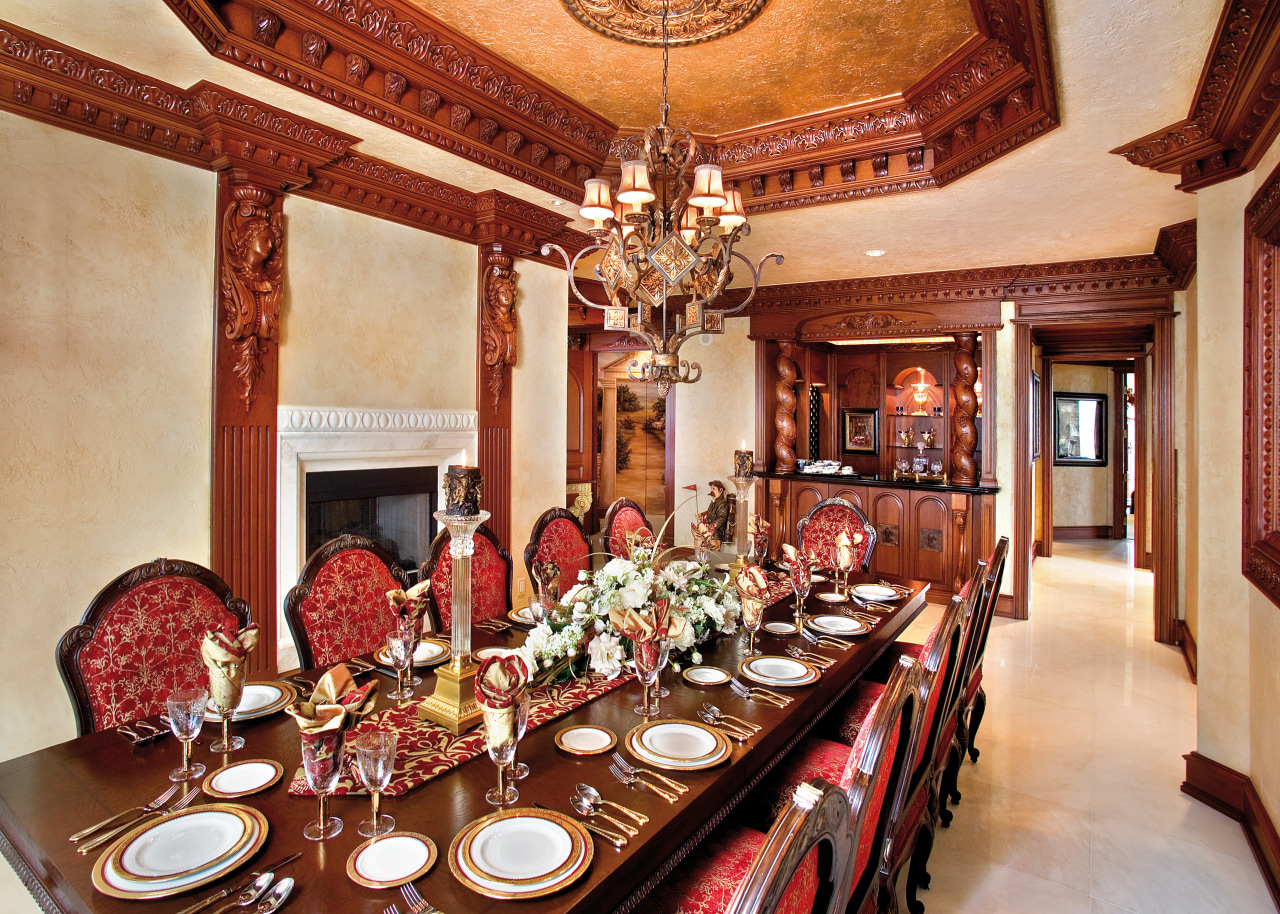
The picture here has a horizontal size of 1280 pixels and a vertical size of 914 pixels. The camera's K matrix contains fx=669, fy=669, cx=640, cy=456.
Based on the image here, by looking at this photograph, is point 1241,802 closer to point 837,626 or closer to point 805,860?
point 837,626

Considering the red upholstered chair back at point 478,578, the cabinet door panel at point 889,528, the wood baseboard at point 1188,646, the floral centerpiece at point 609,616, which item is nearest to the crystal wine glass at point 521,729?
the floral centerpiece at point 609,616

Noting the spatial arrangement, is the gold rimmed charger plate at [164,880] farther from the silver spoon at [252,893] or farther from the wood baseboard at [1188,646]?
the wood baseboard at [1188,646]

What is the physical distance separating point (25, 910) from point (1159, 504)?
5.88 meters

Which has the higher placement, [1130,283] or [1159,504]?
[1130,283]

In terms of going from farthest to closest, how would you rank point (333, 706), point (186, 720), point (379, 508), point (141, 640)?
point (379, 508)
point (141, 640)
point (186, 720)
point (333, 706)

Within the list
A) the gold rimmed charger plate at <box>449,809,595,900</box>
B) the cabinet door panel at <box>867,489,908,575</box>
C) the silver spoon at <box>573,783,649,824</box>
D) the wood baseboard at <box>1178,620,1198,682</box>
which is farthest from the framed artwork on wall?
the gold rimmed charger plate at <box>449,809,595,900</box>

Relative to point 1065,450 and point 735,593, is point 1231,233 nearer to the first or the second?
point 735,593

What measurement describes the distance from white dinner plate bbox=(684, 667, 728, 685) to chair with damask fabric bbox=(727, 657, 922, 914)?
301mm

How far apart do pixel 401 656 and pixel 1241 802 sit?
2988 mm

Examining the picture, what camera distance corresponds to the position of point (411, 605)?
1.82m

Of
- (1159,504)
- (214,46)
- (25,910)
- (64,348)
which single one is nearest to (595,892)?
(25,910)

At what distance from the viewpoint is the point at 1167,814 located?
8.10 feet

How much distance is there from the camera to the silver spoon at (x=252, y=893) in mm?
960

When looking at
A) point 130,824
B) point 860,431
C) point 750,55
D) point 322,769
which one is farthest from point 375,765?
point 860,431
